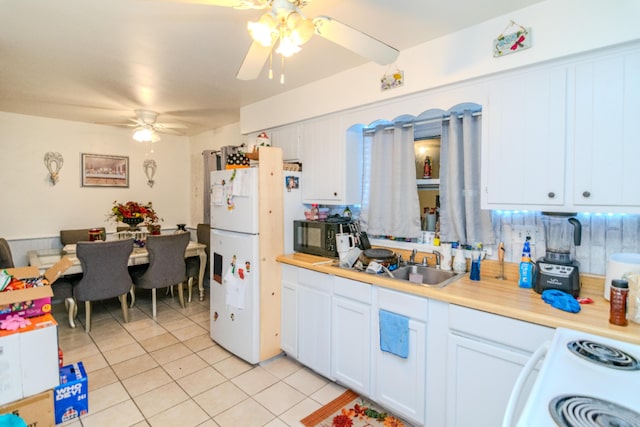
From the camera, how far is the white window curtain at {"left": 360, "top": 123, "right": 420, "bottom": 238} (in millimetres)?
2521

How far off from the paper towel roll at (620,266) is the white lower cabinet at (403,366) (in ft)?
2.94

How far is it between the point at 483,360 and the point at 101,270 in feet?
11.3

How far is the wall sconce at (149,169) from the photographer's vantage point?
507cm

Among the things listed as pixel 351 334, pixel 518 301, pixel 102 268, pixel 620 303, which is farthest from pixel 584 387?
pixel 102 268

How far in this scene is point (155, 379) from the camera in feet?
8.11

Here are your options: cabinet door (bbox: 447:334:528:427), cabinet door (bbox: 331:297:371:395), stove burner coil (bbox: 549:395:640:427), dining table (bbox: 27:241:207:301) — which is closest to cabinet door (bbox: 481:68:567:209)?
cabinet door (bbox: 447:334:528:427)

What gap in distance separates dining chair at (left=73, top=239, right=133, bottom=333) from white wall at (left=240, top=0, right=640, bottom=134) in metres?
2.32

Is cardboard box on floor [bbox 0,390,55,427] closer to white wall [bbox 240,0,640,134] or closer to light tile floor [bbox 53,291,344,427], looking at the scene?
light tile floor [bbox 53,291,344,427]

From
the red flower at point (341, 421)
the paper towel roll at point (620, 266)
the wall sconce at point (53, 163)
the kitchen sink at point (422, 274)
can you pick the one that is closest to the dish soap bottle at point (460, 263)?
the kitchen sink at point (422, 274)

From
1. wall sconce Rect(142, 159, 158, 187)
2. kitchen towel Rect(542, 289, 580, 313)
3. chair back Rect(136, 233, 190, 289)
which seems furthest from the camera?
wall sconce Rect(142, 159, 158, 187)

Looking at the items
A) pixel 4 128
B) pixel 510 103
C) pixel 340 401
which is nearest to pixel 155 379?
pixel 340 401

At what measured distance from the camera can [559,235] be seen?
1874mm

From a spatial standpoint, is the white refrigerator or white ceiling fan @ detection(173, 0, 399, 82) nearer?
white ceiling fan @ detection(173, 0, 399, 82)

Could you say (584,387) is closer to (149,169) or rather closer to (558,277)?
(558,277)
